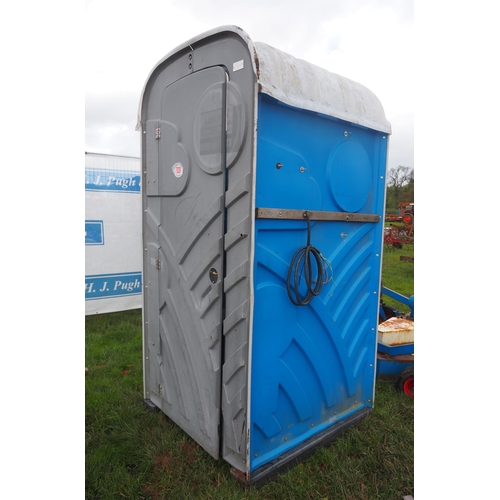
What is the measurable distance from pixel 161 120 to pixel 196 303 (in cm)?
129

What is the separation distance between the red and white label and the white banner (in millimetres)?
2918

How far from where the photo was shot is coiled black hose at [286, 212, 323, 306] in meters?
2.38

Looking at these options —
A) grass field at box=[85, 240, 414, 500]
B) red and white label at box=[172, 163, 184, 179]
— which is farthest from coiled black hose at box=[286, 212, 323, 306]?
grass field at box=[85, 240, 414, 500]

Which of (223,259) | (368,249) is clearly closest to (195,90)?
(223,259)

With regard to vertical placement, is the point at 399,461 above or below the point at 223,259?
below

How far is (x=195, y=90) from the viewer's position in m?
2.44

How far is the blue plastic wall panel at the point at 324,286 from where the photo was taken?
89.5 inches

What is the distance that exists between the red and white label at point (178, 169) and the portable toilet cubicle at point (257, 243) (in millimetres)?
28

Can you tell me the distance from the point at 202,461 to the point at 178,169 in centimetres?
194

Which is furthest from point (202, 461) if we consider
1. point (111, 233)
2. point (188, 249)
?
point (111, 233)

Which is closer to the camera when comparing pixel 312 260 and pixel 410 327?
pixel 312 260

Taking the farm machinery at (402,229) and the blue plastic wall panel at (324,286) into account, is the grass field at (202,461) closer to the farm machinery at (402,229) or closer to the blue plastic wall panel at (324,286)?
the blue plastic wall panel at (324,286)

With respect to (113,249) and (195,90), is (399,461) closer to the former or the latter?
(195,90)

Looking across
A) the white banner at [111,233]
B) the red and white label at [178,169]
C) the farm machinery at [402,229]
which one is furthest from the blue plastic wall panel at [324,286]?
the farm machinery at [402,229]
